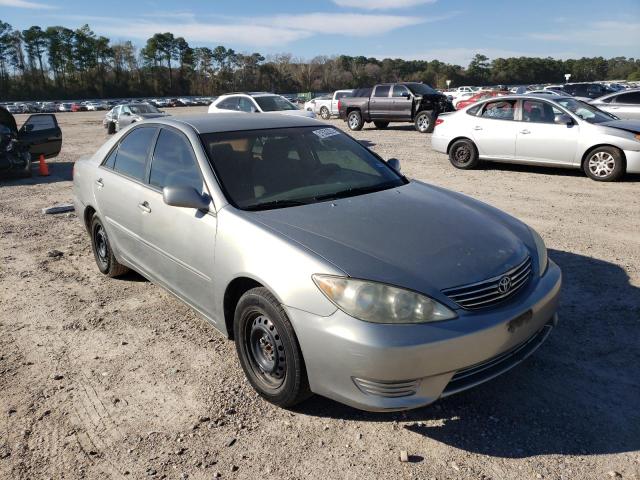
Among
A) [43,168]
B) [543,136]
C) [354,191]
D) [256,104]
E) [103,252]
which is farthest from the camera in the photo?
[256,104]

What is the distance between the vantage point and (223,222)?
3.03 meters

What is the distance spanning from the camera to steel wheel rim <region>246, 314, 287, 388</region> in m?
2.74

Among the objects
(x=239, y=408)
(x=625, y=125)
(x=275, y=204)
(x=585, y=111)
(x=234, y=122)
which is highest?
(x=234, y=122)

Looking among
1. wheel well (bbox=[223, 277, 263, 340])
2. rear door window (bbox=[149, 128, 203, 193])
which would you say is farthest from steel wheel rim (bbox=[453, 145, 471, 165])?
wheel well (bbox=[223, 277, 263, 340])

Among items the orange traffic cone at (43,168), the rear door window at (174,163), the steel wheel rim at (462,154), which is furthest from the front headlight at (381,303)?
the orange traffic cone at (43,168)

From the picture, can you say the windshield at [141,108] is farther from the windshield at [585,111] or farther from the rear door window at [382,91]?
the windshield at [585,111]

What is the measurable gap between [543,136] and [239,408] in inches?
331

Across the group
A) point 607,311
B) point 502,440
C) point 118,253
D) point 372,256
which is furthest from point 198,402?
point 607,311

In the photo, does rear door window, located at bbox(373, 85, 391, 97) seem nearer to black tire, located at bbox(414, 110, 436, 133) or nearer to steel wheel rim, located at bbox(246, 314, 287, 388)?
black tire, located at bbox(414, 110, 436, 133)

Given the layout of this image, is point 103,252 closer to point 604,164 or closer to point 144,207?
point 144,207

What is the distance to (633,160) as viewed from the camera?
845 cm

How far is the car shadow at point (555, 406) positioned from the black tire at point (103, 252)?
2708mm

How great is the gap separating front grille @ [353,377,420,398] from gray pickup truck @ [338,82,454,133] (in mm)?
17499

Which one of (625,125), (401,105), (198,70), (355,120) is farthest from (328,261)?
(198,70)
